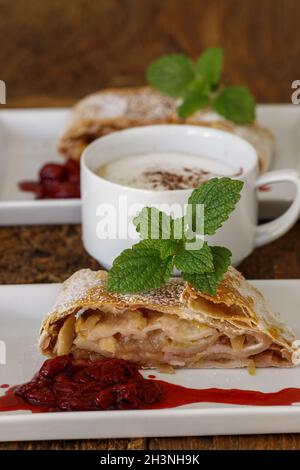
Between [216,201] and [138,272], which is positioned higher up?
[216,201]

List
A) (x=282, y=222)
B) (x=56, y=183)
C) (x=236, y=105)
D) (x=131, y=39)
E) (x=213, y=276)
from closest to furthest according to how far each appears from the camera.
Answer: (x=213, y=276) → (x=282, y=222) → (x=56, y=183) → (x=236, y=105) → (x=131, y=39)

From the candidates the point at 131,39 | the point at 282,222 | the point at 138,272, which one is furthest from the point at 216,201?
the point at 131,39

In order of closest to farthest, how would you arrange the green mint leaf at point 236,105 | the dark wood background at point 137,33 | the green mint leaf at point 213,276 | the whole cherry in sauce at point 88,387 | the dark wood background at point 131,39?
the whole cherry in sauce at point 88,387 < the green mint leaf at point 213,276 < the green mint leaf at point 236,105 < the dark wood background at point 131,39 < the dark wood background at point 137,33

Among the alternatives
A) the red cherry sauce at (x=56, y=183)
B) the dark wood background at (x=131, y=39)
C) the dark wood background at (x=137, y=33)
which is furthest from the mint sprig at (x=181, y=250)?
the dark wood background at (x=137, y=33)

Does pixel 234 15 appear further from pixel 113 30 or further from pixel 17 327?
pixel 17 327

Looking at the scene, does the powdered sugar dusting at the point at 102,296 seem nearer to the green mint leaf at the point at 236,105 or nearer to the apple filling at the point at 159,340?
the apple filling at the point at 159,340

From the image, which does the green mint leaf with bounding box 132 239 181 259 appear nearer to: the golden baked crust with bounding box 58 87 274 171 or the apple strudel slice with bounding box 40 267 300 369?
the apple strudel slice with bounding box 40 267 300 369

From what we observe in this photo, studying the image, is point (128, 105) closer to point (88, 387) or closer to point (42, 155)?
point (42, 155)
